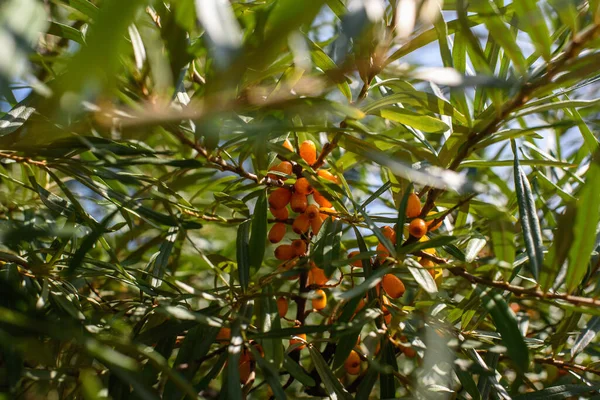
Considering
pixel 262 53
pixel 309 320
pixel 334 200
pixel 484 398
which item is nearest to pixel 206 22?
pixel 262 53

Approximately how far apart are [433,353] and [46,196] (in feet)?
1.81

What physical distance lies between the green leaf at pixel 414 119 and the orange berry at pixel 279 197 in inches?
8.0

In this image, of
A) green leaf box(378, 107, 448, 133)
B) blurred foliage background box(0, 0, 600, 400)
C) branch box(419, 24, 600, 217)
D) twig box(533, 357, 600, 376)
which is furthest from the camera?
twig box(533, 357, 600, 376)

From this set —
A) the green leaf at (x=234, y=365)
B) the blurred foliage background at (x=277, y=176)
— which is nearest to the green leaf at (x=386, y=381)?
the blurred foliage background at (x=277, y=176)

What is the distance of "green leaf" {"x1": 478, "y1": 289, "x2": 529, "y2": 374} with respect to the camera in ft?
1.84

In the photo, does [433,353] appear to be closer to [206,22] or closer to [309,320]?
[206,22]

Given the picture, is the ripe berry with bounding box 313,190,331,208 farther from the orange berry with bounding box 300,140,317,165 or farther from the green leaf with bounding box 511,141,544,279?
the green leaf with bounding box 511,141,544,279

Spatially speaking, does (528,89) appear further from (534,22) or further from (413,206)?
(413,206)

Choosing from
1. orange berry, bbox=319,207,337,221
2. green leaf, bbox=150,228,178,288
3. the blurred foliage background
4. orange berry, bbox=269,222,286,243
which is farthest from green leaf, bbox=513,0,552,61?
green leaf, bbox=150,228,178,288

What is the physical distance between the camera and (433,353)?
0.61m

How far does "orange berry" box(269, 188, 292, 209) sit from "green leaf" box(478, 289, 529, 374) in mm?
318

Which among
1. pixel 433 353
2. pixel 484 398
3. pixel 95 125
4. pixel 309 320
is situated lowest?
pixel 309 320

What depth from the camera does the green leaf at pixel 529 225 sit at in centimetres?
58

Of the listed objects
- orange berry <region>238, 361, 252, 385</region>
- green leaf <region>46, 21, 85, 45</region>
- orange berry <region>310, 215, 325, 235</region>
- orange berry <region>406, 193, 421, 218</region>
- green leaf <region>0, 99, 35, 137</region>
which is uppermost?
green leaf <region>46, 21, 85, 45</region>
